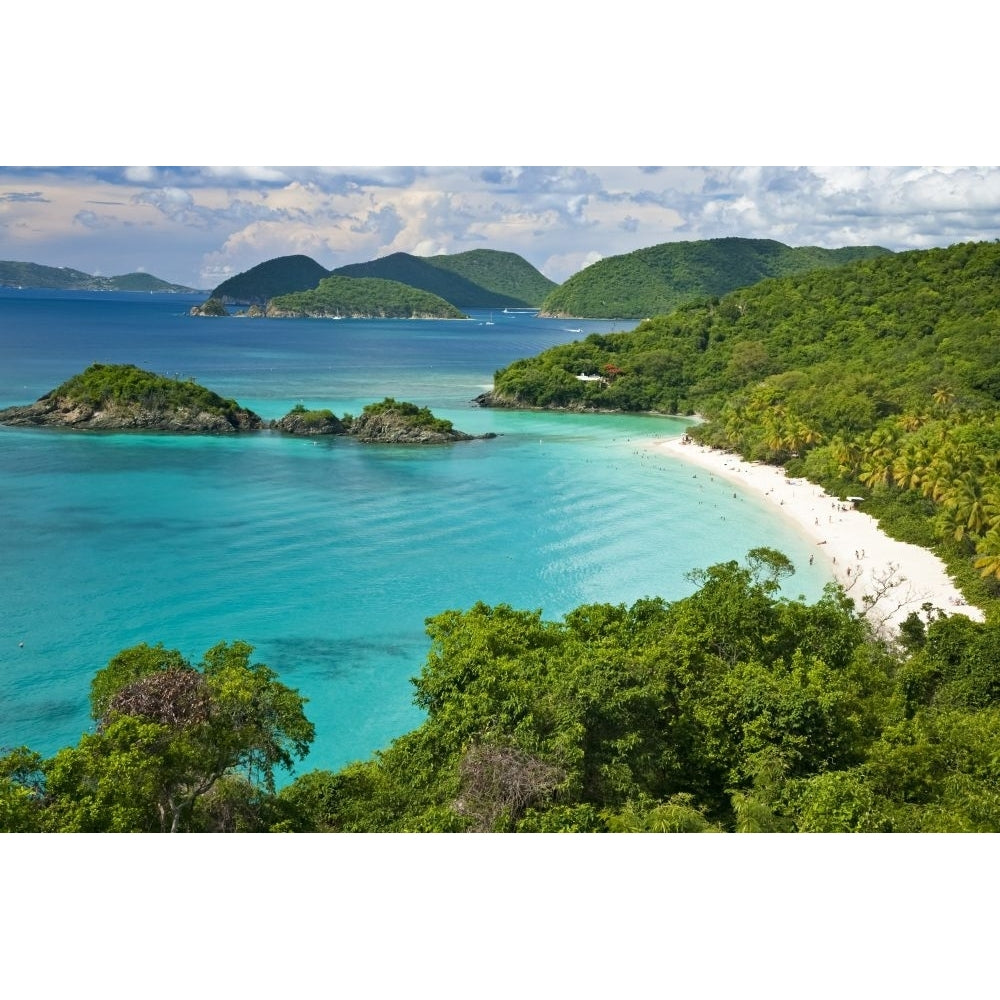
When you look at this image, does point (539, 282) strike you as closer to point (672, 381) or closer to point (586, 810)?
point (672, 381)

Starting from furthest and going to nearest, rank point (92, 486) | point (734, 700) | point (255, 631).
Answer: point (92, 486) → point (255, 631) → point (734, 700)

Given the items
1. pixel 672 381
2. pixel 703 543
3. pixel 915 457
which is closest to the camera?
pixel 703 543

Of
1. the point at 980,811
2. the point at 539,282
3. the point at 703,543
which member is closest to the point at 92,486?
the point at 703,543

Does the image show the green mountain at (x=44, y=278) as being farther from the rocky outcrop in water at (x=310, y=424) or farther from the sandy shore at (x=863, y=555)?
the sandy shore at (x=863, y=555)

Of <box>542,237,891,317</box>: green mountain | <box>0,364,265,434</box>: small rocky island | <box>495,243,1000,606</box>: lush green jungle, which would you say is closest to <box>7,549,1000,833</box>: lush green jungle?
<box>495,243,1000,606</box>: lush green jungle

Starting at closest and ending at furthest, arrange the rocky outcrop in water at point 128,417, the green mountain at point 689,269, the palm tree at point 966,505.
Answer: the palm tree at point 966,505, the rocky outcrop in water at point 128,417, the green mountain at point 689,269

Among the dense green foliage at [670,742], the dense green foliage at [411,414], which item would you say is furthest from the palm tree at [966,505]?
the dense green foliage at [411,414]

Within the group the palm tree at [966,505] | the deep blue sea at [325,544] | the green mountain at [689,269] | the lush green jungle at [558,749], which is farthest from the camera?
the green mountain at [689,269]

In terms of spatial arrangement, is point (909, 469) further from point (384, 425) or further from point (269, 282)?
point (269, 282)
